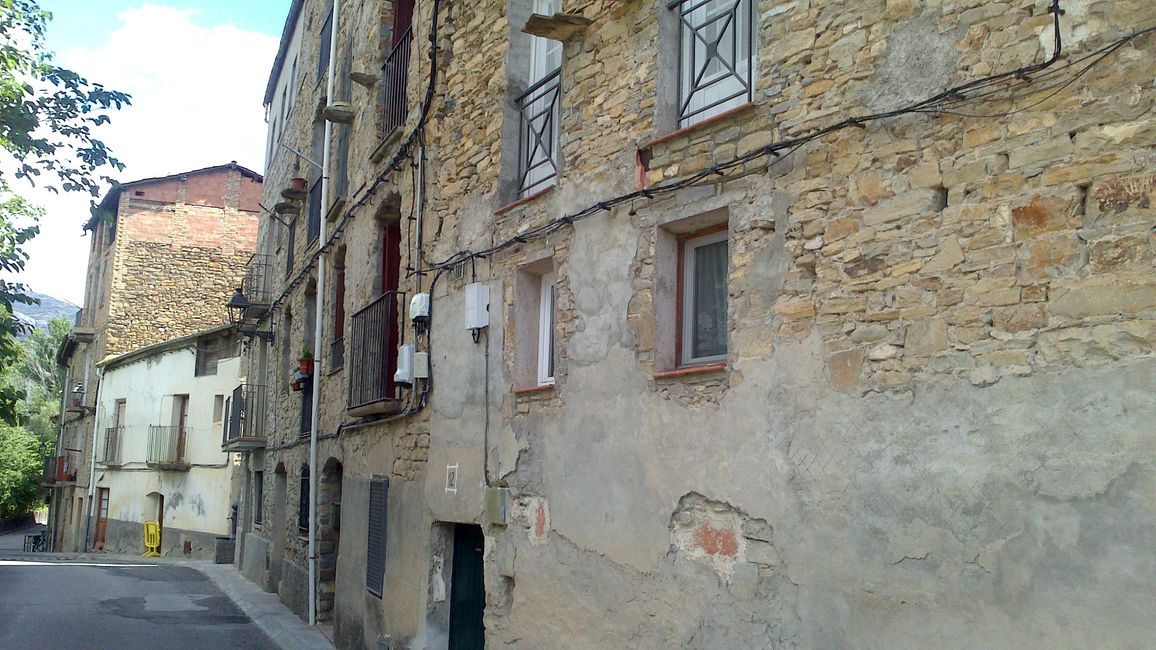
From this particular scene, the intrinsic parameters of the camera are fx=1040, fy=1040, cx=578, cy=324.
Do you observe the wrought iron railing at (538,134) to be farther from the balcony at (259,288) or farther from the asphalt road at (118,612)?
the balcony at (259,288)

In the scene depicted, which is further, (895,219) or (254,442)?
(254,442)

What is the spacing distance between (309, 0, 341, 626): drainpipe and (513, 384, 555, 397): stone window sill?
21.1 ft

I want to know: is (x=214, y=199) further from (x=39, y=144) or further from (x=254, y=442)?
(x=39, y=144)

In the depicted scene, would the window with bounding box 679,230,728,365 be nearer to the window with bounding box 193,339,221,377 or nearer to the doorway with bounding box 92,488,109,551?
the window with bounding box 193,339,221,377

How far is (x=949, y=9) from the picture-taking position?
187 inches

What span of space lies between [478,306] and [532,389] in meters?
1.07

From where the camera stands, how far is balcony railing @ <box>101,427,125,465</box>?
3147cm

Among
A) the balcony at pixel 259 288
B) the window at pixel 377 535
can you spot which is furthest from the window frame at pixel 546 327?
the balcony at pixel 259 288

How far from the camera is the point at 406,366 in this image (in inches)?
366

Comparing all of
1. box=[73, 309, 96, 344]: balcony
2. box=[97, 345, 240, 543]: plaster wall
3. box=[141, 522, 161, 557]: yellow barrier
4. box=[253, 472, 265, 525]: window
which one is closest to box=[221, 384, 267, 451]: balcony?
box=[253, 472, 265, 525]: window

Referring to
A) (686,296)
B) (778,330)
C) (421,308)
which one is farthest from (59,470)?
(778,330)

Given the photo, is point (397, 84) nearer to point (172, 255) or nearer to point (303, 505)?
point (303, 505)

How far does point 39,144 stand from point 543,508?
22.1 feet

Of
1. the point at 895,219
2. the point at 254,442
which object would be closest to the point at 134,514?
the point at 254,442
